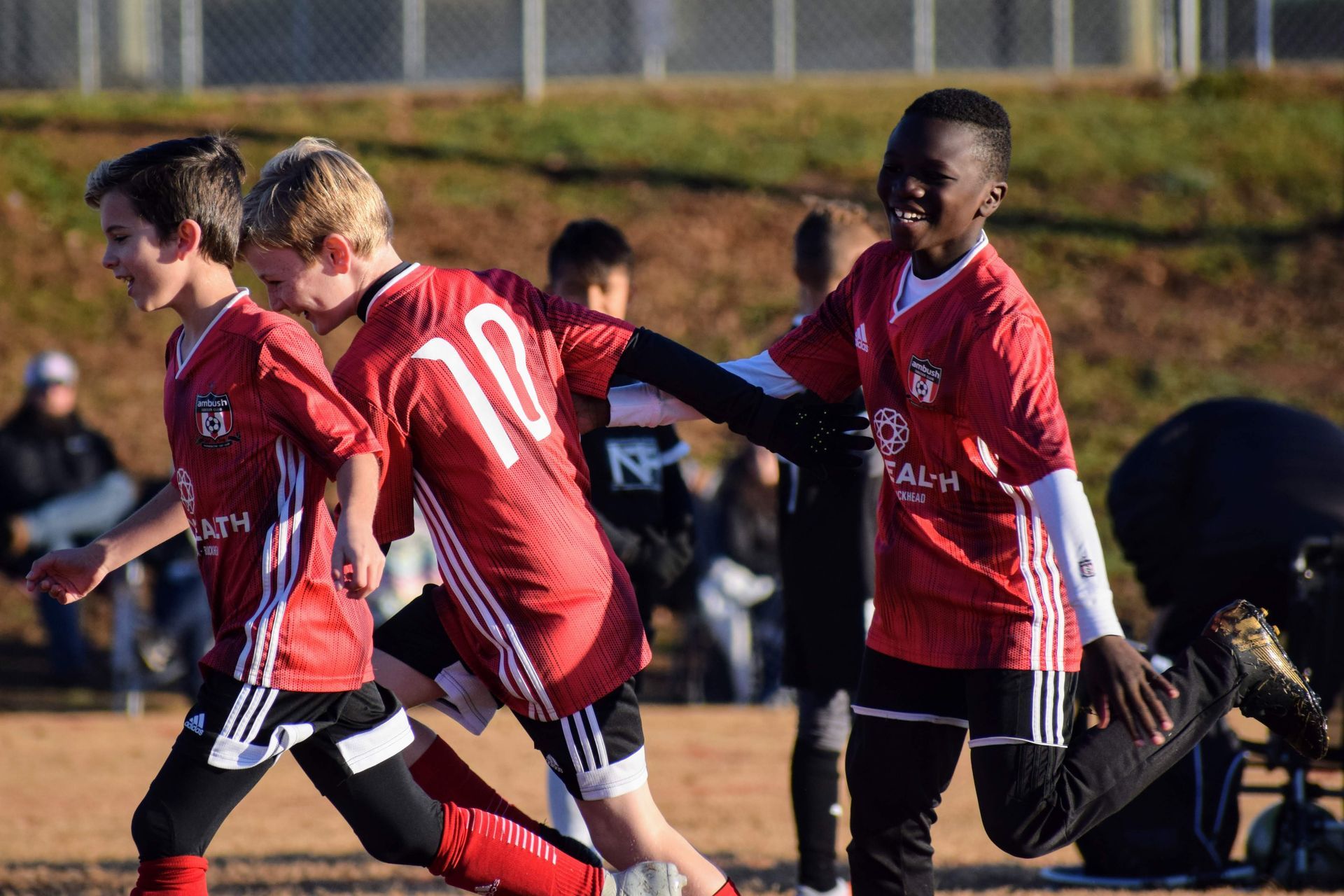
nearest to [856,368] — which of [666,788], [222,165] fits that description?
[222,165]

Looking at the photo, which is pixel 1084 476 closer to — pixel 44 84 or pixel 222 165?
pixel 222 165

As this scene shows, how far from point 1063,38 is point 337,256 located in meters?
15.6

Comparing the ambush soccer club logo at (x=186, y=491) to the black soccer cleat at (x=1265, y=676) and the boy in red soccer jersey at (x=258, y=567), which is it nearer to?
the boy in red soccer jersey at (x=258, y=567)

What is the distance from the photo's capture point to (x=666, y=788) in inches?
270

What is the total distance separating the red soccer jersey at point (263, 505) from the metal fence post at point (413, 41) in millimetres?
14156

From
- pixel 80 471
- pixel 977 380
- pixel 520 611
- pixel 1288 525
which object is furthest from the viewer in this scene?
pixel 80 471

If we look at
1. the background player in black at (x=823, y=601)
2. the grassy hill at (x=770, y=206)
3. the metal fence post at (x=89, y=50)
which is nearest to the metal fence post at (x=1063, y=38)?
the grassy hill at (x=770, y=206)

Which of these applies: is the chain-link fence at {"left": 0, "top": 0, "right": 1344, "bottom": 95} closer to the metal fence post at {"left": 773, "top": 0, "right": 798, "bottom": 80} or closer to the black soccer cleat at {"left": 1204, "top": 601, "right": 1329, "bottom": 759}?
the metal fence post at {"left": 773, "top": 0, "right": 798, "bottom": 80}

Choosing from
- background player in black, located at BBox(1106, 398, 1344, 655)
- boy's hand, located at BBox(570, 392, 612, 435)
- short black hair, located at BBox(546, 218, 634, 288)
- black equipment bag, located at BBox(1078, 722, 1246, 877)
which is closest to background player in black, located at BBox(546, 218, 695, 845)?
short black hair, located at BBox(546, 218, 634, 288)

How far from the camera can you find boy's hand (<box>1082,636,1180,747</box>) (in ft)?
8.72

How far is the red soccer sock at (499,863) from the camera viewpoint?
3.08 metres

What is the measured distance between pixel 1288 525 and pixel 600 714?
2.81 meters

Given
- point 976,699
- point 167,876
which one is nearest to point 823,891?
point 976,699

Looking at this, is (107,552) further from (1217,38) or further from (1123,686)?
(1217,38)
